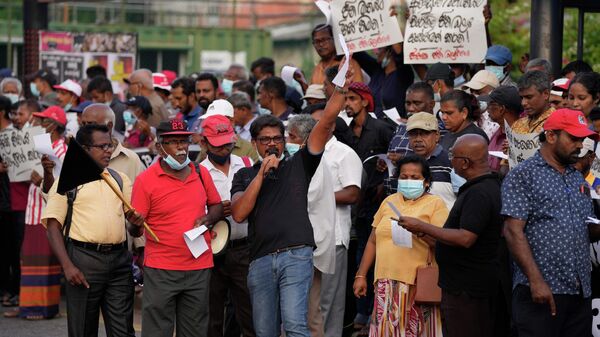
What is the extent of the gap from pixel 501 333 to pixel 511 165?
1267 millimetres

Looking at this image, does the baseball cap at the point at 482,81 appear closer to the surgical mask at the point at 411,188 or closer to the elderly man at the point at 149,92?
the surgical mask at the point at 411,188

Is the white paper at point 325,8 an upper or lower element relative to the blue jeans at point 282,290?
upper

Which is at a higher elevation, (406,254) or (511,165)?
(511,165)

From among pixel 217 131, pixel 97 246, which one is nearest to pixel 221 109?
pixel 217 131

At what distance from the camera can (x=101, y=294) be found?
9922 millimetres

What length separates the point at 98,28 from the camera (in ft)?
117

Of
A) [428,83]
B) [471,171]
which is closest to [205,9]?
[428,83]

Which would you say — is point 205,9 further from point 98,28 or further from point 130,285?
point 130,285

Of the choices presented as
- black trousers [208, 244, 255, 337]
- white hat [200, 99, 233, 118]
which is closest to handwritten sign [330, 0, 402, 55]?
white hat [200, 99, 233, 118]

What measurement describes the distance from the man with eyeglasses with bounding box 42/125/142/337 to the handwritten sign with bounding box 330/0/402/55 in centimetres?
365

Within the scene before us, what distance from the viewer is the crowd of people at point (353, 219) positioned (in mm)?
8344

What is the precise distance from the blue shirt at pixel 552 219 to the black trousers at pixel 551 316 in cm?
8

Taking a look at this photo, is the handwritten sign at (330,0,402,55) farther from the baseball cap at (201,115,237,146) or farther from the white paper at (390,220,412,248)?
the white paper at (390,220,412,248)

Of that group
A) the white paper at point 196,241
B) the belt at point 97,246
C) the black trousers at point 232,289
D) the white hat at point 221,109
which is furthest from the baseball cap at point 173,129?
the white hat at point 221,109
